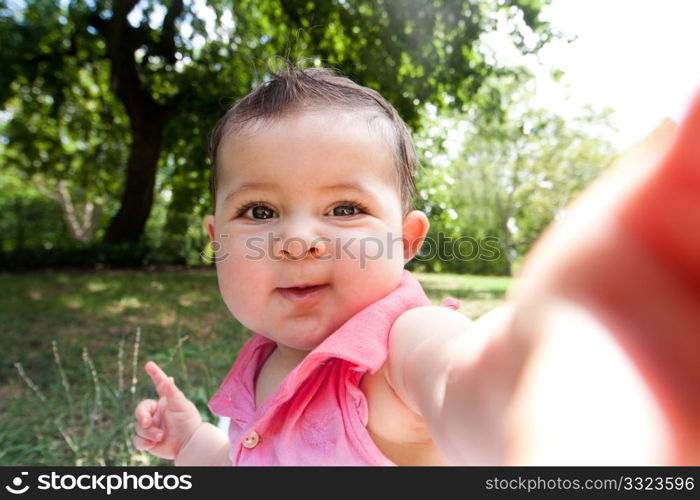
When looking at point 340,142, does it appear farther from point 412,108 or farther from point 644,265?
point 412,108

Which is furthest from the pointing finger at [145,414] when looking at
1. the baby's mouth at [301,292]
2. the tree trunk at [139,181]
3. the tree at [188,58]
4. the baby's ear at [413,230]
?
the tree trunk at [139,181]

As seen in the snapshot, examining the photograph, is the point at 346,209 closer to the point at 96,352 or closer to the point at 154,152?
the point at 96,352

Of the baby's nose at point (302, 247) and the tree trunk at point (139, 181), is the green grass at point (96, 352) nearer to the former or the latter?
the baby's nose at point (302, 247)

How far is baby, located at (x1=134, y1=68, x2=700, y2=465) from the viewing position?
328 mm

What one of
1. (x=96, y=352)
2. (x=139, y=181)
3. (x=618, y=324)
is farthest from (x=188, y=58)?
(x=618, y=324)

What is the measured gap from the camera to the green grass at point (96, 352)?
2.40m

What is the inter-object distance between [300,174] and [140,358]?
10.6 ft

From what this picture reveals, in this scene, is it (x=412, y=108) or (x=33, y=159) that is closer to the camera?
(x=412, y=108)

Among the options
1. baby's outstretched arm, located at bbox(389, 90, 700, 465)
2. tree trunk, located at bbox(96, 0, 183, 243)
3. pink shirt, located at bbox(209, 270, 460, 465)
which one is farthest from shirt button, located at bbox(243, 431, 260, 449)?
tree trunk, located at bbox(96, 0, 183, 243)

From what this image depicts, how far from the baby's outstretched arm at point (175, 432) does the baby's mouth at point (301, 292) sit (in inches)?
24.6

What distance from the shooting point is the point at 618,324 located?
13.0 inches

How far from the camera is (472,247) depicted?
5828 millimetres

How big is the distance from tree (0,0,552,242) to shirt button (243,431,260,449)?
3363mm
